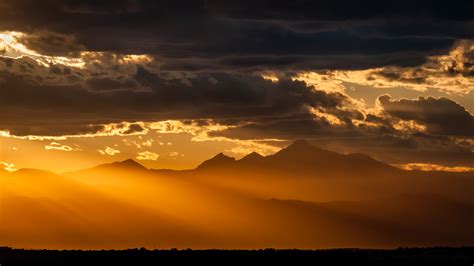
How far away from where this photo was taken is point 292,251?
550 feet

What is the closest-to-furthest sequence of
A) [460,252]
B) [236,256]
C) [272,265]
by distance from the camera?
1. [272,265]
2. [236,256]
3. [460,252]

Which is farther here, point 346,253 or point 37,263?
point 346,253

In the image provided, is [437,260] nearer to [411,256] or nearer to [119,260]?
[411,256]

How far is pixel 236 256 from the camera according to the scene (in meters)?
158

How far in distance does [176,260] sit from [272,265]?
1415cm

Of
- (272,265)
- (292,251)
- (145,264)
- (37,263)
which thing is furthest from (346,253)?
(37,263)

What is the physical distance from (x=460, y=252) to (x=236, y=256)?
1369 inches

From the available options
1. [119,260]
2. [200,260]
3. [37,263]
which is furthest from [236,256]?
[37,263]

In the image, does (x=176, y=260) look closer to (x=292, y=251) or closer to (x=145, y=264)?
(x=145, y=264)

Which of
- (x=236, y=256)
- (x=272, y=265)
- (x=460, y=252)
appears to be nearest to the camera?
(x=272, y=265)

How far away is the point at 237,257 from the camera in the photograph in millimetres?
156500

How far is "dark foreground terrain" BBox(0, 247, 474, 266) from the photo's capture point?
152m

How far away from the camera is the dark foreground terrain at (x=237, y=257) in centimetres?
15162

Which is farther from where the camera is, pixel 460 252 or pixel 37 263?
pixel 460 252
